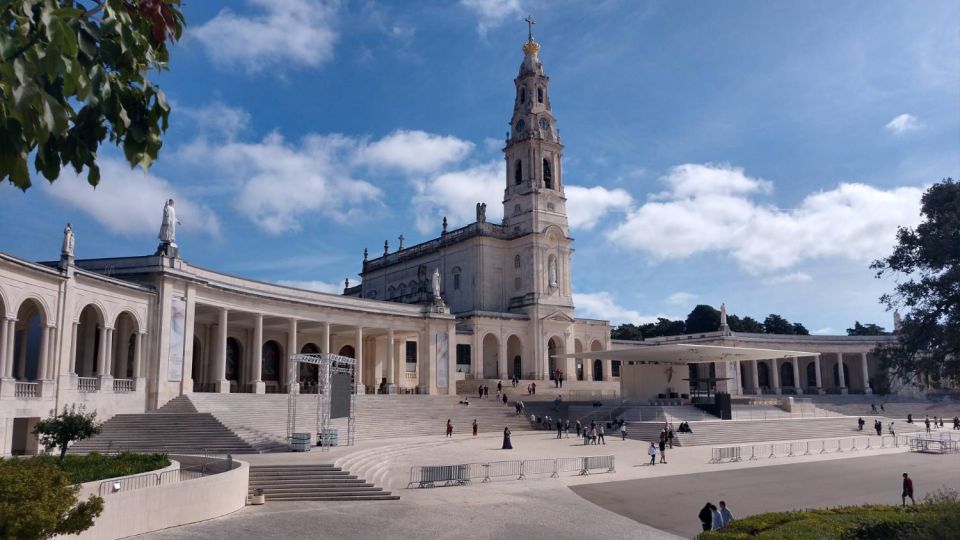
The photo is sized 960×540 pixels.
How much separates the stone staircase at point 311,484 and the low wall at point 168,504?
136 cm

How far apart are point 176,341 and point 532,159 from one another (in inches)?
1553

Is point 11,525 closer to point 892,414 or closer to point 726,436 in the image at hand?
point 726,436

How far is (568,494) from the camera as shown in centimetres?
2347

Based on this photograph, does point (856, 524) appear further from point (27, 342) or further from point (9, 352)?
point (27, 342)

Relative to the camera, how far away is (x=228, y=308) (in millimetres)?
42125

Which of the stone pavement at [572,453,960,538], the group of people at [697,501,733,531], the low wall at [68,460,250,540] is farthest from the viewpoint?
the stone pavement at [572,453,960,538]

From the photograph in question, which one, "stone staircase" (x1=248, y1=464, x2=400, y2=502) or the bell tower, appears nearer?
"stone staircase" (x1=248, y1=464, x2=400, y2=502)

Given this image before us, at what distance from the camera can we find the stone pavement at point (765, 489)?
69.2ft

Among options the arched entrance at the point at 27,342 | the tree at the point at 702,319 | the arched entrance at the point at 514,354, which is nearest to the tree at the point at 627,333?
the tree at the point at 702,319

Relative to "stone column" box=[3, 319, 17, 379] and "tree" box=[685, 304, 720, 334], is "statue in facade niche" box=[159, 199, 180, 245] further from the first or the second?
"tree" box=[685, 304, 720, 334]

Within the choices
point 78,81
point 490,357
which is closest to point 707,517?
point 78,81

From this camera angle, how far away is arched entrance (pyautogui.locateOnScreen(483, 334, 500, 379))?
6538 centimetres

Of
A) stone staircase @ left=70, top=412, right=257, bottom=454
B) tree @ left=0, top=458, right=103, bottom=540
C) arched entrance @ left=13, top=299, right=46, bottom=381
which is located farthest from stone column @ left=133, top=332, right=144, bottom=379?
tree @ left=0, top=458, right=103, bottom=540

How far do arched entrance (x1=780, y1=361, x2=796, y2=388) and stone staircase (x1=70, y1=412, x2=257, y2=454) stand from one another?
7131cm
